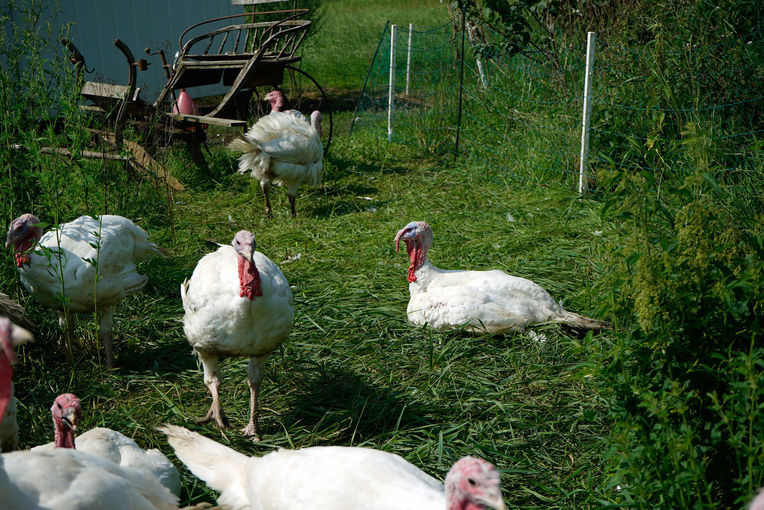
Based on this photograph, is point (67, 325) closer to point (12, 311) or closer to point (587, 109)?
point (12, 311)

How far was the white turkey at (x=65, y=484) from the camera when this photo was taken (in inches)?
82.6

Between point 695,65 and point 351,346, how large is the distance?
4571 mm

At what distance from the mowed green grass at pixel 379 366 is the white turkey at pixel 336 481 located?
414mm

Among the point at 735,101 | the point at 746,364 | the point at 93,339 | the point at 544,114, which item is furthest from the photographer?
the point at 544,114

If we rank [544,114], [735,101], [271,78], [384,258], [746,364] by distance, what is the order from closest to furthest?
[746,364] < [384,258] < [735,101] < [544,114] < [271,78]

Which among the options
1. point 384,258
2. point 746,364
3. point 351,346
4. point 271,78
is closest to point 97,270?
point 351,346

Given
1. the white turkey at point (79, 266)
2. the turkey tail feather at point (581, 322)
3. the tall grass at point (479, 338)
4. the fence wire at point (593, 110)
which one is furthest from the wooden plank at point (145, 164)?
the turkey tail feather at point (581, 322)

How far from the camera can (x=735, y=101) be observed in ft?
21.8

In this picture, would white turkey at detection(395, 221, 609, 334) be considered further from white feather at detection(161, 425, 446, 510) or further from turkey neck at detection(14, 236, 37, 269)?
turkey neck at detection(14, 236, 37, 269)

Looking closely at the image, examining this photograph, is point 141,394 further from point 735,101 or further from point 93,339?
point 735,101

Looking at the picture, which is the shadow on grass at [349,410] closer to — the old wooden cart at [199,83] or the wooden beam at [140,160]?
the wooden beam at [140,160]

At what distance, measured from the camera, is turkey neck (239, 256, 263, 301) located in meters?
3.52

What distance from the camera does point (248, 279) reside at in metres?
3.51

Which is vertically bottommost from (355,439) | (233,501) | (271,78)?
(355,439)
